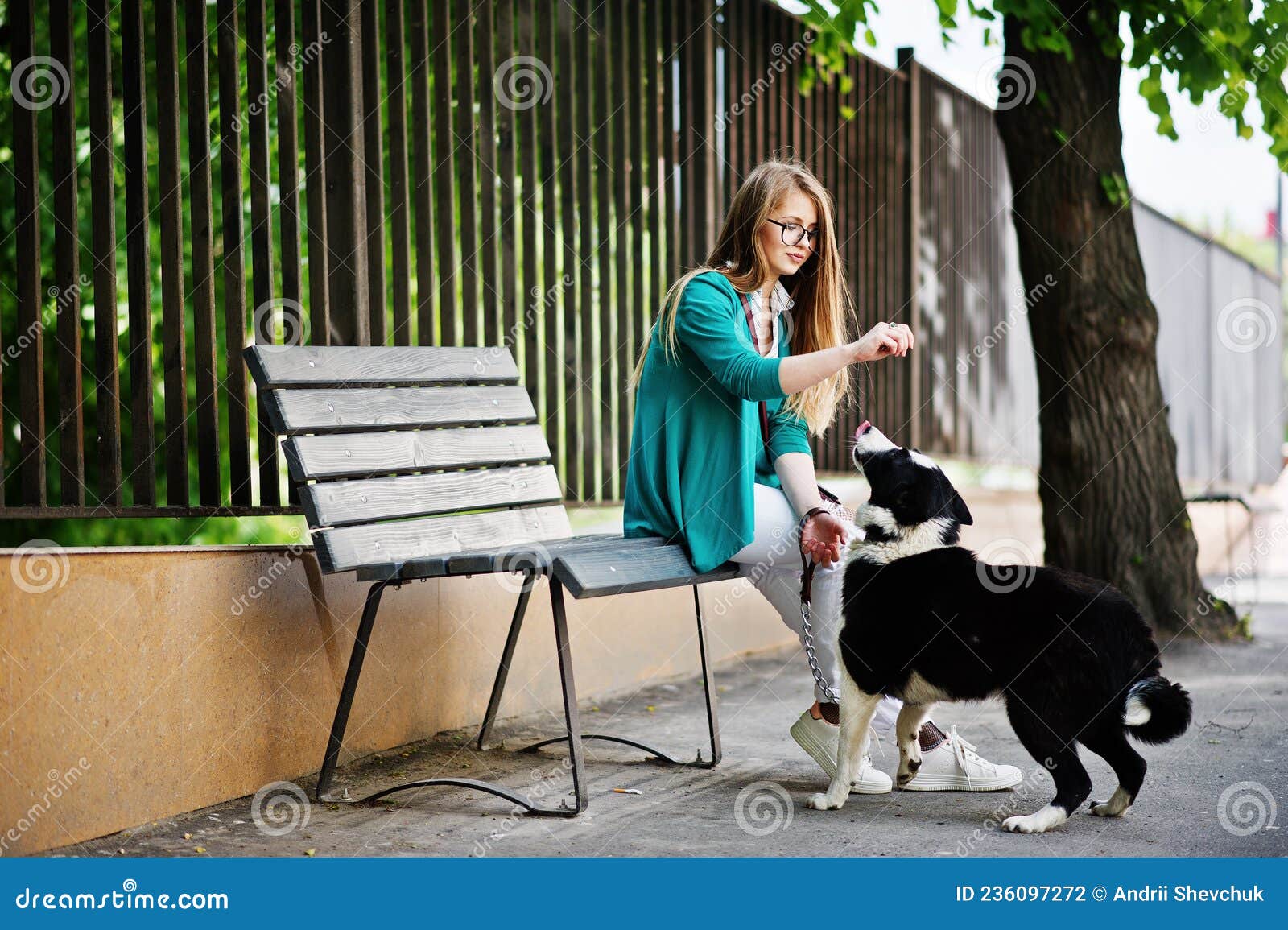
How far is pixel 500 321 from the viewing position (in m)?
5.25

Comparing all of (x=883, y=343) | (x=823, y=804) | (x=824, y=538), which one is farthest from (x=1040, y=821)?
(x=883, y=343)

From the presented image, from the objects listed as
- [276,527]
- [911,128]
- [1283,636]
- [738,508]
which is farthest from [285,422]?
[911,128]

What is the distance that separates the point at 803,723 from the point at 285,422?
160cm

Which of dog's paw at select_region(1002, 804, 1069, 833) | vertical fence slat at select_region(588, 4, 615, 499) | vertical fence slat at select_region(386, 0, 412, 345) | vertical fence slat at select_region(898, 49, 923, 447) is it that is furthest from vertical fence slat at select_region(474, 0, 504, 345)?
vertical fence slat at select_region(898, 49, 923, 447)

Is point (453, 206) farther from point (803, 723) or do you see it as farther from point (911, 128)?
point (911, 128)

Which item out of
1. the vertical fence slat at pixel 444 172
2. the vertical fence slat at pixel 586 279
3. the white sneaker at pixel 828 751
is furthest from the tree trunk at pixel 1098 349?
the white sneaker at pixel 828 751

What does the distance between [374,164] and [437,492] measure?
1.25 metres

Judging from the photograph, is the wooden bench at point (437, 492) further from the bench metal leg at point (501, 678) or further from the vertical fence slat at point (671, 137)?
the vertical fence slat at point (671, 137)

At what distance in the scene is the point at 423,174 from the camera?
4.83m

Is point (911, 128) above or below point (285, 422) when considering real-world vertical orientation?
above

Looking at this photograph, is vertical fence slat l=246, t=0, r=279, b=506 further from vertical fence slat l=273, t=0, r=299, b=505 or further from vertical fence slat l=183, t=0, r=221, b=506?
vertical fence slat l=183, t=0, r=221, b=506

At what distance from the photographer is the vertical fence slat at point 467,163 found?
16.3ft

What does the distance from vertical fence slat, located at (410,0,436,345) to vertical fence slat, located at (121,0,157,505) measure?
1.10 m

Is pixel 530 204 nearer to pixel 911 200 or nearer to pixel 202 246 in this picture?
pixel 202 246
